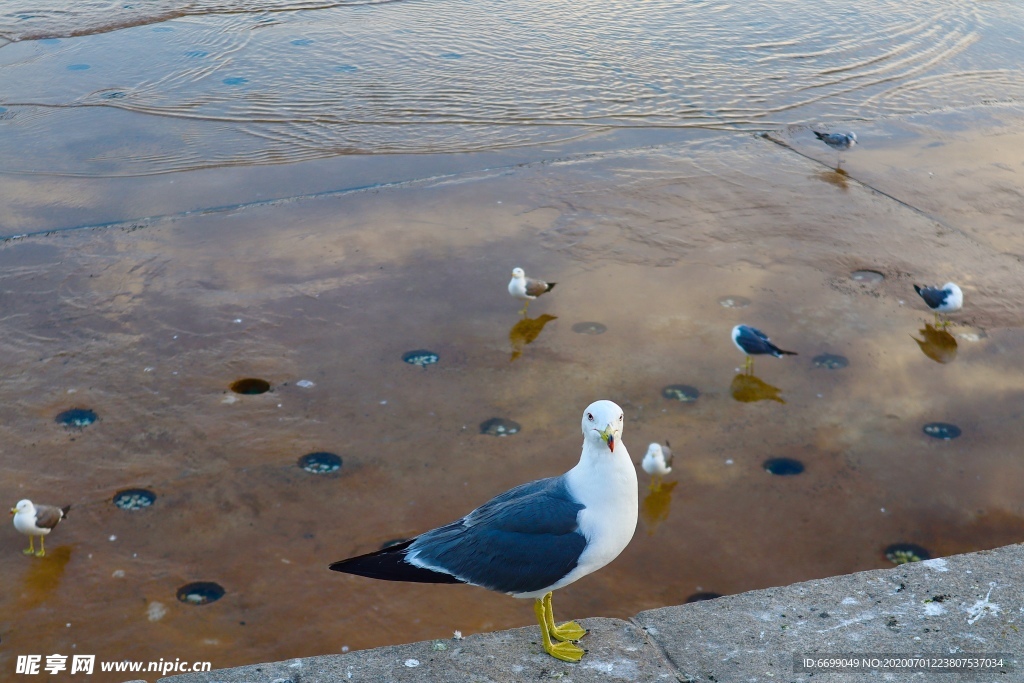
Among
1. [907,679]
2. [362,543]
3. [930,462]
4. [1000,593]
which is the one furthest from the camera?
[930,462]

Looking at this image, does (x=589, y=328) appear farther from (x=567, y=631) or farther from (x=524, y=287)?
(x=567, y=631)

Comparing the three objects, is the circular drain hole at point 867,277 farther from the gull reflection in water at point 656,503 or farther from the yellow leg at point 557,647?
the yellow leg at point 557,647

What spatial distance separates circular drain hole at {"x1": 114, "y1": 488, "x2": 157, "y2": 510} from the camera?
5230mm

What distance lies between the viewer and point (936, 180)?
30.7 ft

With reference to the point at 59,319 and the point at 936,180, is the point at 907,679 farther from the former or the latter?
the point at 936,180

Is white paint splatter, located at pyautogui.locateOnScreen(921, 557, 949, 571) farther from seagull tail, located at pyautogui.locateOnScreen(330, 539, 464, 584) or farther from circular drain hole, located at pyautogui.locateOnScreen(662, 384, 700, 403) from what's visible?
circular drain hole, located at pyautogui.locateOnScreen(662, 384, 700, 403)

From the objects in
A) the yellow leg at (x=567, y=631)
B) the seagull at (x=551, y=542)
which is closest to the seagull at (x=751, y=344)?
the seagull at (x=551, y=542)

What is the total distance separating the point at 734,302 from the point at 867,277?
1227 millimetres

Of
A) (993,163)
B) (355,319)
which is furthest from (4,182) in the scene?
(993,163)

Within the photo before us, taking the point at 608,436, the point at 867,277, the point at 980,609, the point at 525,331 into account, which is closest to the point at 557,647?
the point at 608,436

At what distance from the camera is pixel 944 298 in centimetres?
681

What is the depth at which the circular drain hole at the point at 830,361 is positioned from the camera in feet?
21.2

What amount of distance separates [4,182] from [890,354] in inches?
324

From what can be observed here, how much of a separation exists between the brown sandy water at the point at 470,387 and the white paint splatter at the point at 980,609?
1275mm
